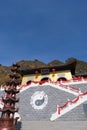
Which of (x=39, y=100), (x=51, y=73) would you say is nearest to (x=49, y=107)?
(x=39, y=100)

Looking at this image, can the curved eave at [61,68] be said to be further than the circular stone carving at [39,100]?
Yes

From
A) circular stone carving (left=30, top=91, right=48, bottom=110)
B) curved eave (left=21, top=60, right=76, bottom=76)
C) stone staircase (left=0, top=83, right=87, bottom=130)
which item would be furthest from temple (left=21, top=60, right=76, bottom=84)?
circular stone carving (left=30, top=91, right=48, bottom=110)

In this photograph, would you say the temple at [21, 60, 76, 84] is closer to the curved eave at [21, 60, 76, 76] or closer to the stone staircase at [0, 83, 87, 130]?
the curved eave at [21, 60, 76, 76]

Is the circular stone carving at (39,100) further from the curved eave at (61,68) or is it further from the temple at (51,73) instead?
the curved eave at (61,68)

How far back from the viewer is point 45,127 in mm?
13859

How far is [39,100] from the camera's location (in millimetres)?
20953

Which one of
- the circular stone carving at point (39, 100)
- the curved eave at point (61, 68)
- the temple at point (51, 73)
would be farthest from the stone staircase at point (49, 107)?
the curved eave at point (61, 68)

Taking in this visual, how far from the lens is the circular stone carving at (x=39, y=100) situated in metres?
20.2

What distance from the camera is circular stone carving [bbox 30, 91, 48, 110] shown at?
20156 mm

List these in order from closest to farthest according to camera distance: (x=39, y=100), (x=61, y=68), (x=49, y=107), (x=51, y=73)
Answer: (x=49, y=107)
(x=39, y=100)
(x=61, y=68)
(x=51, y=73)

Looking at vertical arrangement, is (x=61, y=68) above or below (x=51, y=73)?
above

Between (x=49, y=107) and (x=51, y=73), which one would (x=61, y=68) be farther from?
(x=49, y=107)

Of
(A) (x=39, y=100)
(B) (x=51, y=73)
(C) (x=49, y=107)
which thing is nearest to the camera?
(C) (x=49, y=107)

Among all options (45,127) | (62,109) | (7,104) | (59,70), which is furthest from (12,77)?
(59,70)
